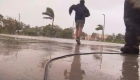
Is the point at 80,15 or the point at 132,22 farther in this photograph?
the point at 80,15

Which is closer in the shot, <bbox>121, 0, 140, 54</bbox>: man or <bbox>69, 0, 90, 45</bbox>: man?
<bbox>121, 0, 140, 54</bbox>: man

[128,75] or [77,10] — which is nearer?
[128,75]

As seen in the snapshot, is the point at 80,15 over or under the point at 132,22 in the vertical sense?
over

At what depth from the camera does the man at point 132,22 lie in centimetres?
365

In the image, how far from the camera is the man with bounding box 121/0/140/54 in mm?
3646

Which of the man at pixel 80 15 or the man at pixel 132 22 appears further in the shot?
the man at pixel 80 15

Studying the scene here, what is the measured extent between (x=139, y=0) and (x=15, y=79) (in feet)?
8.61

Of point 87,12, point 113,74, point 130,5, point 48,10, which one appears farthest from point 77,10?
point 48,10

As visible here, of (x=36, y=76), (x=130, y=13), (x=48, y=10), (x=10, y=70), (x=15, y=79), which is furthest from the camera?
(x=48, y=10)

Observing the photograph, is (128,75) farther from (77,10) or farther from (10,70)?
(77,10)

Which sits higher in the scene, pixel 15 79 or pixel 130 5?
pixel 130 5

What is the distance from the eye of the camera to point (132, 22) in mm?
3688

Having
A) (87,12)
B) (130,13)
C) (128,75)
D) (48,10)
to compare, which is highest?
(48,10)

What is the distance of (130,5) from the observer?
3748mm
